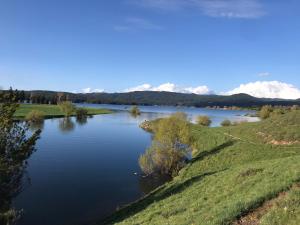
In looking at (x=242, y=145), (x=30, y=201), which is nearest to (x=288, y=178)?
(x=30, y=201)

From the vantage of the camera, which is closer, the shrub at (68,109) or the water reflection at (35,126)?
the water reflection at (35,126)

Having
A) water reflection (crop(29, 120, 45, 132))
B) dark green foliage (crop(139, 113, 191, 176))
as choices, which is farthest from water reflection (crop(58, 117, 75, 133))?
dark green foliage (crop(139, 113, 191, 176))

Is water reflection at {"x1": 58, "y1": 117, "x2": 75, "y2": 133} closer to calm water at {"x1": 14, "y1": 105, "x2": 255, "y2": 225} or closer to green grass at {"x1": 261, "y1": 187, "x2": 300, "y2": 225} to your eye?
calm water at {"x1": 14, "y1": 105, "x2": 255, "y2": 225}

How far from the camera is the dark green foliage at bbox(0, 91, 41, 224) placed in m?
23.2

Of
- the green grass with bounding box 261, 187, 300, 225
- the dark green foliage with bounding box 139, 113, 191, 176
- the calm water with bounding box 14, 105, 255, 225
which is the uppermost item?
the green grass with bounding box 261, 187, 300, 225

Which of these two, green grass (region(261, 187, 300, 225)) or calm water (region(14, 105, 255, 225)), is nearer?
green grass (region(261, 187, 300, 225))

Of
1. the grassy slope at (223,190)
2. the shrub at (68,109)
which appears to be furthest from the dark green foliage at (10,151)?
the shrub at (68,109)

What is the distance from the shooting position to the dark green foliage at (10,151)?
76.0ft

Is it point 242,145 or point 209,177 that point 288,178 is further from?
point 242,145

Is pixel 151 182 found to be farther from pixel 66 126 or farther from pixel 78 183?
pixel 66 126

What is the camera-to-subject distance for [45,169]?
49156 mm

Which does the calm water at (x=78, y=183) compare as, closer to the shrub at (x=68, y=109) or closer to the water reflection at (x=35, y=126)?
the water reflection at (x=35, y=126)

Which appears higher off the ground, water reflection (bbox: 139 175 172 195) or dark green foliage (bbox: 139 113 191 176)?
dark green foliage (bbox: 139 113 191 176)

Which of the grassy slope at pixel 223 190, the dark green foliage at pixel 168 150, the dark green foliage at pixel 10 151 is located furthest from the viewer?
the dark green foliage at pixel 168 150
